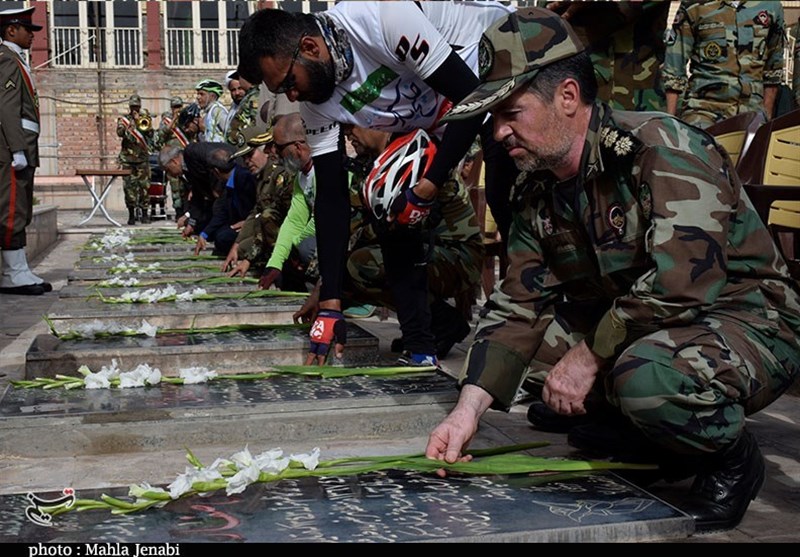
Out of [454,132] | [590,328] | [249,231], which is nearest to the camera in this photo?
[590,328]

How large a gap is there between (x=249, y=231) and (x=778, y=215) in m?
4.14

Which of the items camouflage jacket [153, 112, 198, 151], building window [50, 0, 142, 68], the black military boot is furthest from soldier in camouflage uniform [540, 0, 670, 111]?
building window [50, 0, 142, 68]

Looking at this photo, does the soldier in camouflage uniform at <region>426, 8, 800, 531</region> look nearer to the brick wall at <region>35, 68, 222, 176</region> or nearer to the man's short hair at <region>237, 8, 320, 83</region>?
the man's short hair at <region>237, 8, 320, 83</region>

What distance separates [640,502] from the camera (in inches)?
89.4

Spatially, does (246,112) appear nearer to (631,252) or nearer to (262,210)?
(262,210)

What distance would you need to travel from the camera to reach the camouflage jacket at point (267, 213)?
6.96m

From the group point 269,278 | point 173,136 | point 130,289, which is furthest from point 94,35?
point 269,278

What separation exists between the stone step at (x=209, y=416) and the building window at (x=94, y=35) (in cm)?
2799

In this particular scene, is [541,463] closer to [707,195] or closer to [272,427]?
[707,195]

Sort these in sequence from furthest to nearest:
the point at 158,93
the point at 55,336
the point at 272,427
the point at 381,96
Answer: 1. the point at 158,93
2. the point at 55,336
3. the point at 381,96
4. the point at 272,427

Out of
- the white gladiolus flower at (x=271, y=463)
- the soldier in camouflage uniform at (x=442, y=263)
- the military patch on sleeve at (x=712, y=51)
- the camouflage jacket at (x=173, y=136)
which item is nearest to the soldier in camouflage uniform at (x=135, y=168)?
the camouflage jacket at (x=173, y=136)

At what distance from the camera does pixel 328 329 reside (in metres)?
3.74

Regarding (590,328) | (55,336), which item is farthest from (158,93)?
(590,328)

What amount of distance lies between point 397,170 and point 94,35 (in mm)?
28319
